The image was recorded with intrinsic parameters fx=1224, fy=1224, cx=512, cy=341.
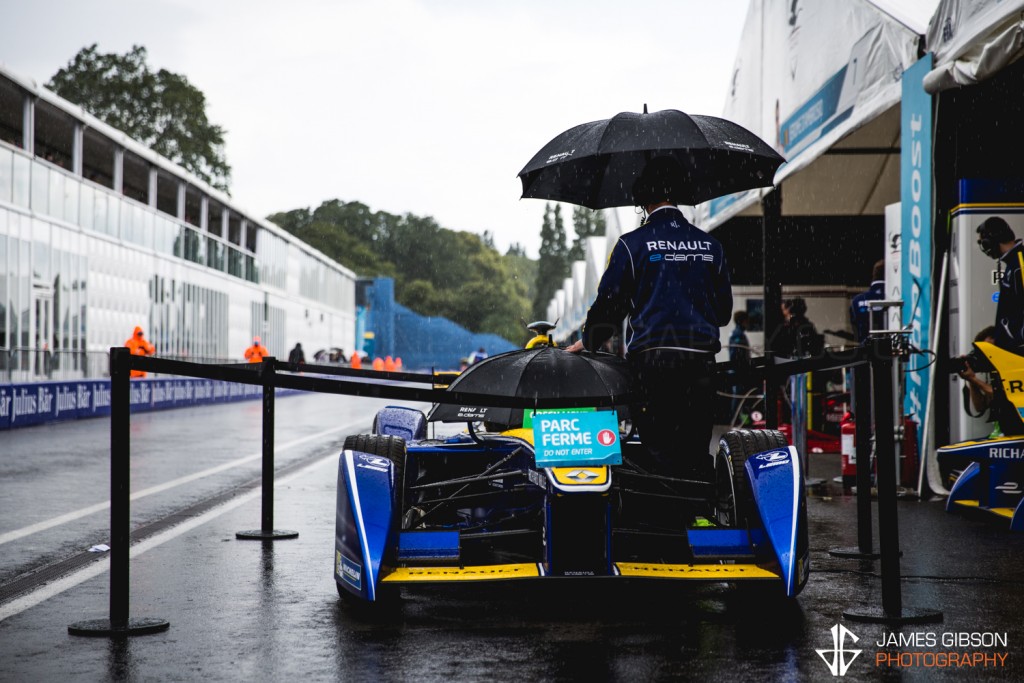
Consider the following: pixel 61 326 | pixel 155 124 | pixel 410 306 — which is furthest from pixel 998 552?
pixel 410 306

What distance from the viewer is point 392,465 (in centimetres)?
528

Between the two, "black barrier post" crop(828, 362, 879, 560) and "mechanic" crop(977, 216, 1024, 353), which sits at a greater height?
"mechanic" crop(977, 216, 1024, 353)

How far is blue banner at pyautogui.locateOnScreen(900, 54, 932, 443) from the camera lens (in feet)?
30.6

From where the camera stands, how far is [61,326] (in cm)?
3322

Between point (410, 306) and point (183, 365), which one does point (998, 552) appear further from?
point (410, 306)

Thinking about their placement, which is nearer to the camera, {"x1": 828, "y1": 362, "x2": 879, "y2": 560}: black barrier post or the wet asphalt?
the wet asphalt

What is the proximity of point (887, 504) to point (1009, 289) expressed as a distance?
148 inches

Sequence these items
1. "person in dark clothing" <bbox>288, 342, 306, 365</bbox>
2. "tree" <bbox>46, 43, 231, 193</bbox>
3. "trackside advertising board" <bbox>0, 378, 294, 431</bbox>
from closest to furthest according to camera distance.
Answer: "person in dark clothing" <bbox>288, 342, 306, 365</bbox>, "trackside advertising board" <bbox>0, 378, 294, 431</bbox>, "tree" <bbox>46, 43, 231, 193</bbox>

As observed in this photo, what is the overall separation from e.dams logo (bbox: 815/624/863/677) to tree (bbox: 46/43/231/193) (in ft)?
213

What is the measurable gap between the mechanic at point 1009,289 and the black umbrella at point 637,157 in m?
2.07

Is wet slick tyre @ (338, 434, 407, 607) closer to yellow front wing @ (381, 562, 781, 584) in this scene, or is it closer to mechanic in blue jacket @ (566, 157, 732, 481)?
yellow front wing @ (381, 562, 781, 584)

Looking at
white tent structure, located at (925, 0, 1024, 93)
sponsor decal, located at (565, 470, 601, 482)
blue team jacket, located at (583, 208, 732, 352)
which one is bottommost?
sponsor decal, located at (565, 470, 601, 482)

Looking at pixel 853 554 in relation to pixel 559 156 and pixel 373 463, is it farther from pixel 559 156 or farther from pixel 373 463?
pixel 373 463

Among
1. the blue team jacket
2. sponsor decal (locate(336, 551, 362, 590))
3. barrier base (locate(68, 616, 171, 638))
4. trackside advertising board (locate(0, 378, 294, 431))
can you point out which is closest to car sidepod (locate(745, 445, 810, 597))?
the blue team jacket
